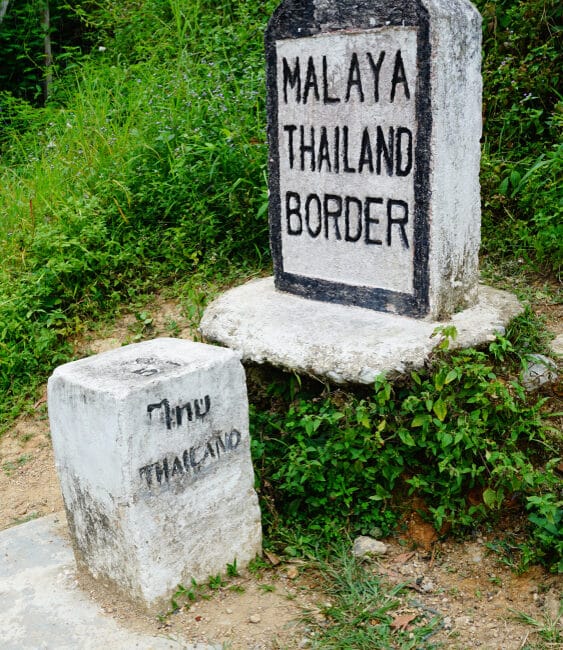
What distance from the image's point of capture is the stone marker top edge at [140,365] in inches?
100

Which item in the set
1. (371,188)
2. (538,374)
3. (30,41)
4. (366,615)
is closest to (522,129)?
(371,188)

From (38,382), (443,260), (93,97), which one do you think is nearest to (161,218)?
(38,382)

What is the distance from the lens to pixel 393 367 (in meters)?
2.99

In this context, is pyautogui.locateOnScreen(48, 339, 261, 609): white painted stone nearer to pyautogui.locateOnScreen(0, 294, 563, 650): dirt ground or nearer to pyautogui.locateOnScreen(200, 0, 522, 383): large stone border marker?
pyautogui.locateOnScreen(0, 294, 563, 650): dirt ground

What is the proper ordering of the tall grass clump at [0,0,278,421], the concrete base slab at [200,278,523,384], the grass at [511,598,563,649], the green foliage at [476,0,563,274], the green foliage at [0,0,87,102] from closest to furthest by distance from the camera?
1. the grass at [511,598,563,649]
2. the concrete base slab at [200,278,523,384]
3. the green foliage at [476,0,563,274]
4. the tall grass clump at [0,0,278,421]
5. the green foliage at [0,0,87,102]

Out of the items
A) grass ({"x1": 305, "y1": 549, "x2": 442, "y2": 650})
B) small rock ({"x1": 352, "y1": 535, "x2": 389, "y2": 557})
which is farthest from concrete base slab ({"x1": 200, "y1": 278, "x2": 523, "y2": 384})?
grass ({"x1": 305, "y1": 549, "x2": 442, "y2": 650})

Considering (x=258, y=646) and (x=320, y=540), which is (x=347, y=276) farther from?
(x=258, y=646)

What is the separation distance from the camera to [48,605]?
273 cm

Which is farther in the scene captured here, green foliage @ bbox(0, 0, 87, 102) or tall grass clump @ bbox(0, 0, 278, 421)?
green foliage @ bbox(0, 0, 87, 102)

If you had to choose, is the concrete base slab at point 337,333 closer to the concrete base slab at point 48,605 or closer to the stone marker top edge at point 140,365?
the stone marker top edge at point 140,365

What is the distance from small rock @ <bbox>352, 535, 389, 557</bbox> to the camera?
2949mm

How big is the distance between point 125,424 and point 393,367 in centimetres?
103

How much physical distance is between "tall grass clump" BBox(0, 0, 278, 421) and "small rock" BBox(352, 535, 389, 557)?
6.68 ft

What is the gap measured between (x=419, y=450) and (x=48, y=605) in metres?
1.41
